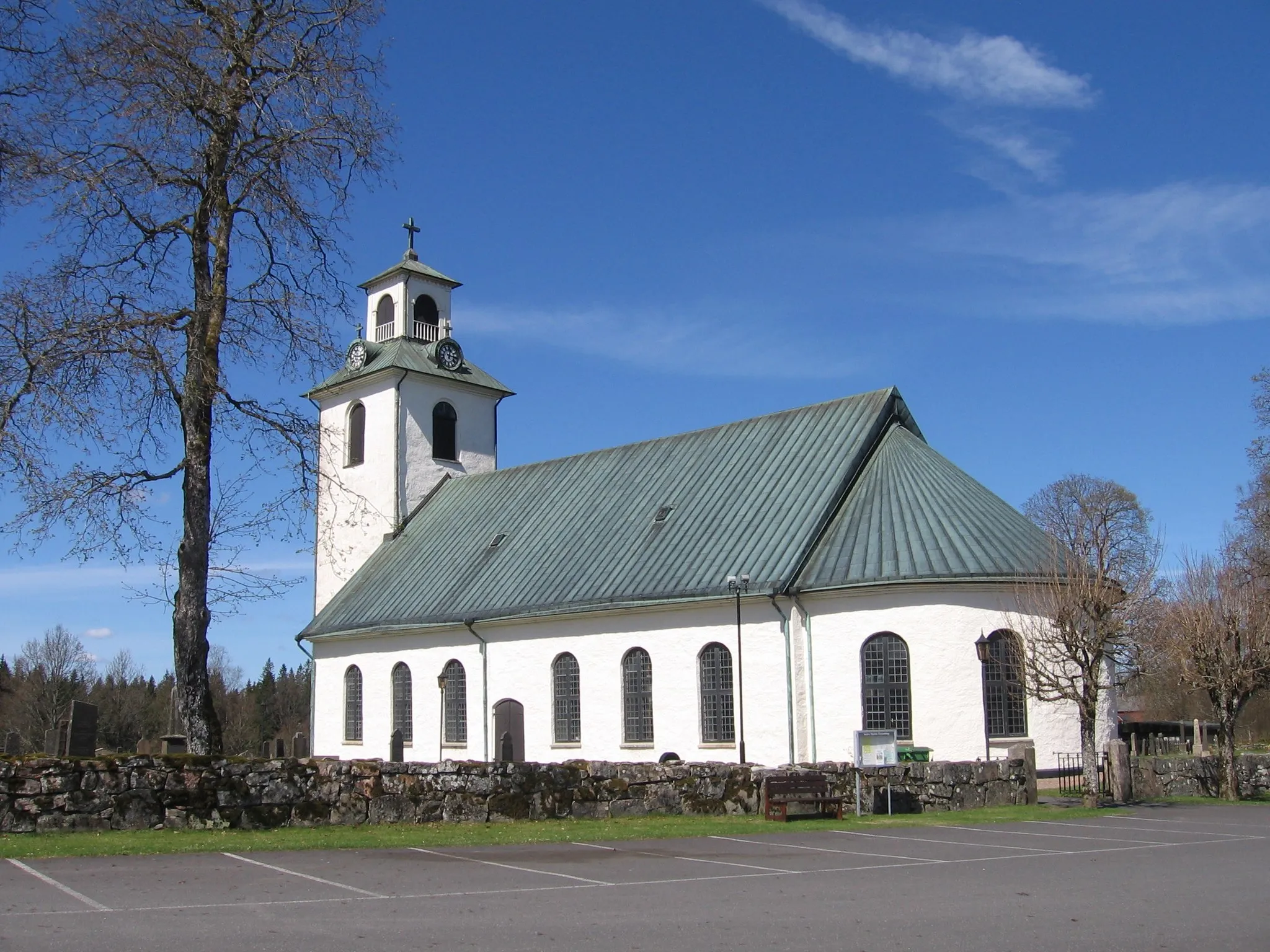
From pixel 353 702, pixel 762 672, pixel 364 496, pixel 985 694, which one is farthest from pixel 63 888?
pixel 364 496

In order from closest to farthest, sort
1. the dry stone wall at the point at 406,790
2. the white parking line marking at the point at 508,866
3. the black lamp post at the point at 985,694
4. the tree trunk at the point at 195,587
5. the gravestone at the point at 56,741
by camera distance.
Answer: the white parking line marking at the point at 508,866 → the dry stone wall at the point at 406,790 → the tree trunk at the point at 195,587 → the gravestone at the point at 56,741 → the black lamp post at the point at 985,694

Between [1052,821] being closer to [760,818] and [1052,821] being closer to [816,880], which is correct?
[760,818]

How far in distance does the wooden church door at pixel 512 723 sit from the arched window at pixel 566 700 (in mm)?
1145

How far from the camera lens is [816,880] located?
1252 cm

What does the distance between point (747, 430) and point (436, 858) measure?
847 inches

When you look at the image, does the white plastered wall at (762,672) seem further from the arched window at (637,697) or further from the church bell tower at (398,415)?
the church bell tower at (398,415)

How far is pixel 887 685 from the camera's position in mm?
26156

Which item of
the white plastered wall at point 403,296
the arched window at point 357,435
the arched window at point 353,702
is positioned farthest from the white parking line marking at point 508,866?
the white plastered wall at point 403,296

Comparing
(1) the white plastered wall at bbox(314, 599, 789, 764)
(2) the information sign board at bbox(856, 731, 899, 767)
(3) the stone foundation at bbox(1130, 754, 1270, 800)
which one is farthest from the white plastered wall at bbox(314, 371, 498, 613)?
(3) the stone foundation at bbox(1130, 754, 1270, 800)

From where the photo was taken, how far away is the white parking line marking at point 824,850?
14.5 m

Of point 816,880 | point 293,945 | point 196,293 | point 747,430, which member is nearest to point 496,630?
point 747,430

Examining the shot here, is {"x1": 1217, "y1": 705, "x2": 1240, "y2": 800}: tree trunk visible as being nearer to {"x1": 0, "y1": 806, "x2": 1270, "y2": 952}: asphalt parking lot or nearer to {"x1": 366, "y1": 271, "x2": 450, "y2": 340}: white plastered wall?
{"x1": 0, "y1": 806, "x2": 1270, "y2": 952}: asphalt parking lot

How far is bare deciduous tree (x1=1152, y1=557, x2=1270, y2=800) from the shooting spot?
25.4 meters

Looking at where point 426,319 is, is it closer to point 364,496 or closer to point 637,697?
point 364,496
